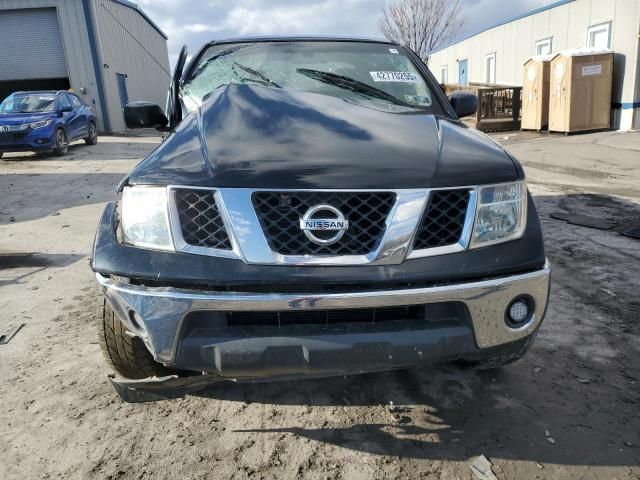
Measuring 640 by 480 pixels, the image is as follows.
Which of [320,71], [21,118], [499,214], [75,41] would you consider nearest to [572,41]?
[21,118]

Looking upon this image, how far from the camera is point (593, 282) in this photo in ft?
12.6

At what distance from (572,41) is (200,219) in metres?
19.5

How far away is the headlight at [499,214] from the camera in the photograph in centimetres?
192

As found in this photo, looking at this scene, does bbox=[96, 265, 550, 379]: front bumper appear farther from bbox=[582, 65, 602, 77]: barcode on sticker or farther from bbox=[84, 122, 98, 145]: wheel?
bbox=[582, 65, 602, 77]: barcode on sticker

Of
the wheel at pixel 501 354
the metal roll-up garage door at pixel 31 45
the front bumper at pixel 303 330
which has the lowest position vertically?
the wheel at pixel 501 354

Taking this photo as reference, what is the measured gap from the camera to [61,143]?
1225 centimetres

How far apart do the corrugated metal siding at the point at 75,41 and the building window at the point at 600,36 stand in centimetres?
1783

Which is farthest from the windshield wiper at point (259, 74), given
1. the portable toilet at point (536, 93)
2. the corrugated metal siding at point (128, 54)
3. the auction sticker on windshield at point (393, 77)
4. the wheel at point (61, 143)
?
the corrugated metal siding at point (128, 54)

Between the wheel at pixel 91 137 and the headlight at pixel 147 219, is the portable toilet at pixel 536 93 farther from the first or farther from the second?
the headlight at pixel 147 219

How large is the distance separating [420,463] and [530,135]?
607 inches

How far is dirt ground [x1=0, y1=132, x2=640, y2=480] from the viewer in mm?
2025

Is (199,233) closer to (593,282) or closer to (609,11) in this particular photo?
(593,282)

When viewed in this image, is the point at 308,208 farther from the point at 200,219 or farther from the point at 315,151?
the point at 200,219

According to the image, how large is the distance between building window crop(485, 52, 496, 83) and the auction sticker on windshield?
2404 cm
